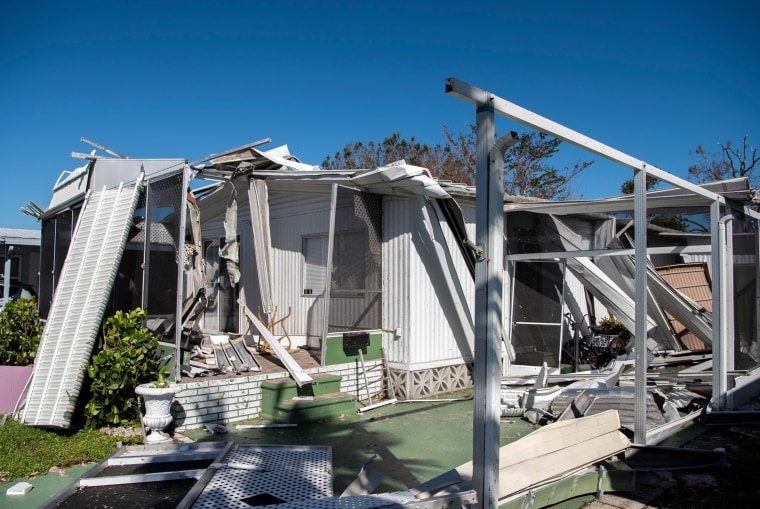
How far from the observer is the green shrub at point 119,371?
18.2 feet

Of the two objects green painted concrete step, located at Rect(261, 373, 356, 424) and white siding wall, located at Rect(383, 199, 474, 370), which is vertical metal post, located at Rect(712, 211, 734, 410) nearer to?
white siding wall, located at Rect(383, 199, 474, 370)

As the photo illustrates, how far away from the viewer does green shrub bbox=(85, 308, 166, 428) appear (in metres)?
5.55

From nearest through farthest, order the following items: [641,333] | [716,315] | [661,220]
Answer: [641,333] < [716,315] < [661,220]

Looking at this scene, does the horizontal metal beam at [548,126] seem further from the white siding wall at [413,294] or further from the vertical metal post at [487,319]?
the white siding wall at [413,294]

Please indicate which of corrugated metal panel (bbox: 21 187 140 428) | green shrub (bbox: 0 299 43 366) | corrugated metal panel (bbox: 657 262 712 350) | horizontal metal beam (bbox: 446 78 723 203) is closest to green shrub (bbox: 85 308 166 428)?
corrugated metal panel (bbox: 21 187 140 428)

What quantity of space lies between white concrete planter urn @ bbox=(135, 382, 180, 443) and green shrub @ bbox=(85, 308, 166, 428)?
0.96 ft

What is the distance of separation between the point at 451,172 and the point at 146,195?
17.9m

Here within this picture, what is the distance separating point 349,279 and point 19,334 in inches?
196

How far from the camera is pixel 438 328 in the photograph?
7.85 m

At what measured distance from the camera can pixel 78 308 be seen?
615 cm

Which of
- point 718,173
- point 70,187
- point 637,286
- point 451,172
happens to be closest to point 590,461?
point 637,286

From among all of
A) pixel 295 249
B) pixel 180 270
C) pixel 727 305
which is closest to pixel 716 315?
pixel 727 305

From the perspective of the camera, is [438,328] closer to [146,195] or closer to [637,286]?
[637,286]

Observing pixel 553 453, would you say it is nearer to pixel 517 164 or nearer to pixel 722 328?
pixel 722 328
